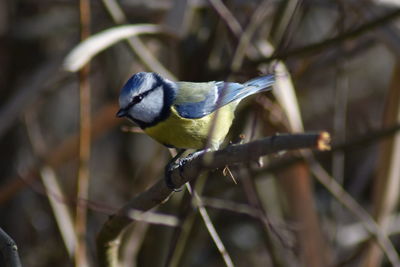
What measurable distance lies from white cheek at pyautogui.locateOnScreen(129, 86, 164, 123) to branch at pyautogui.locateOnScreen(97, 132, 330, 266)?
1.20 feet

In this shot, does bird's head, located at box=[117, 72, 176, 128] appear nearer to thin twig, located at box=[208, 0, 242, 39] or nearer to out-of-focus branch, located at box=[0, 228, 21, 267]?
thin twig, located at box=[208, 0, 242, 39]

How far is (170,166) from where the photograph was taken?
1643mm

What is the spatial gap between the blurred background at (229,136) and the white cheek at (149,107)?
0.22 ft

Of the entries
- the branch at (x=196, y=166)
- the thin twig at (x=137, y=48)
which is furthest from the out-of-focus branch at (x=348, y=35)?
the branch at (x=196, y=166)

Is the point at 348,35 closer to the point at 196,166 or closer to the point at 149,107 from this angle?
the point at 149,107

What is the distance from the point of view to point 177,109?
1.84 metres

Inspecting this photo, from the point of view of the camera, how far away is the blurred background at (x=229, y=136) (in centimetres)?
202

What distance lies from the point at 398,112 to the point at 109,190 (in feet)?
6.07

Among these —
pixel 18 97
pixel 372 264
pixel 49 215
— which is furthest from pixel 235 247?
pixel 18 97

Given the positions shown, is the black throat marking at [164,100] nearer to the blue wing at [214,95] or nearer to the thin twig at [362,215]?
the blue wing at [214,95]

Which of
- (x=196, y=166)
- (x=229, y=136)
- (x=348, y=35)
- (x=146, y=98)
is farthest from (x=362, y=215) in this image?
(x=196, y=166)

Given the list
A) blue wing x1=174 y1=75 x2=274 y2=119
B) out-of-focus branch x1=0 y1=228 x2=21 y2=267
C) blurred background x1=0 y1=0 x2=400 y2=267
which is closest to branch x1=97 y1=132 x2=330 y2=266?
blurred background x1=0 y1=0 x2=400 y2=267

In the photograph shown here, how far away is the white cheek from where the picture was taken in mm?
1758

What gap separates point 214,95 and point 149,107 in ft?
0.72
